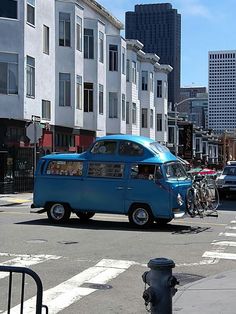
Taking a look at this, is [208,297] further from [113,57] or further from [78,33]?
[113,57]

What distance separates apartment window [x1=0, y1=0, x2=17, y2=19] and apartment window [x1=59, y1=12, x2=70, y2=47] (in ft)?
18.3

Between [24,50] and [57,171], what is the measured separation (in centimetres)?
1349

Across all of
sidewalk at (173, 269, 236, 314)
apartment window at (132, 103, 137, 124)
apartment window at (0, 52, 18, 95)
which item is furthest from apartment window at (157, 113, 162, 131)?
sidewalk at (173, 269, 236, 314)

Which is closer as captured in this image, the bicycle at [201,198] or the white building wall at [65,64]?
the bicycle at [201,198]

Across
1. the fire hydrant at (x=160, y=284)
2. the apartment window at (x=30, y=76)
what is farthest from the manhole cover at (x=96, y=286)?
the apartment window at (x=30, y=76)

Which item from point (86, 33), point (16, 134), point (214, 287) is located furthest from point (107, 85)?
point (214, 287)

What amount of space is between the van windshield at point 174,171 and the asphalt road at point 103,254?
4.87 ft

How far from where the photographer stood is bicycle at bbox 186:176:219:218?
15.4 m

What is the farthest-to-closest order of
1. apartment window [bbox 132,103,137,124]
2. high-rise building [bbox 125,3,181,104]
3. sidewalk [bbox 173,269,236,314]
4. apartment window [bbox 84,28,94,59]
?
1. high-rise building [bbox 125,3,181,104]
2. apartment window [bbox 132,103,137,124]
3. apartment window [bbox 84,28,94,59]
4. sidewalk [bbox 173,269,236,314]

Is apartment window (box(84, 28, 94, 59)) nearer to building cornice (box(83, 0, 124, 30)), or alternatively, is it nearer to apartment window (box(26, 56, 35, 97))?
building cornice (box(83, 0, 124, 30))

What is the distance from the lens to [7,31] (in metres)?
27.9

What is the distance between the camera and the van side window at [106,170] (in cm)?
1579

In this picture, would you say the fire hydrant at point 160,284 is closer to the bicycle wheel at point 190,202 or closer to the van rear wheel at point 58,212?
the bicycle wheel at point 190,202

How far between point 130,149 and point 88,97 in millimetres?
22074
